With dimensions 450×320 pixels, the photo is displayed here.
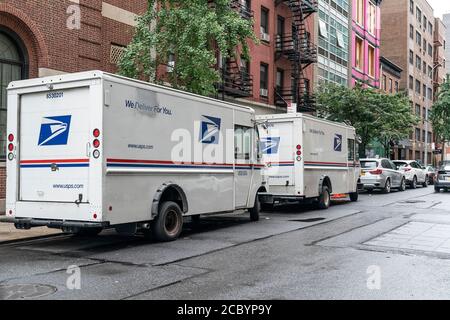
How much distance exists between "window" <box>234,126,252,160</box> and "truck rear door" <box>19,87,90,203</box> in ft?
15.7

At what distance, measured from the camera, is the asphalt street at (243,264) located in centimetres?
608

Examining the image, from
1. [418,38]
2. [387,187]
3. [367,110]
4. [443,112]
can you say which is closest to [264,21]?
[367,110]

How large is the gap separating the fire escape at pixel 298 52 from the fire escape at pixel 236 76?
4.50m

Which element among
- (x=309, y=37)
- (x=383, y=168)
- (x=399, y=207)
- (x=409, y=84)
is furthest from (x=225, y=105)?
(x=409, y=84)

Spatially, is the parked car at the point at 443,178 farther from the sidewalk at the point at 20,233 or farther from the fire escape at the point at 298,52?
the sidewalk at the point at 20,233

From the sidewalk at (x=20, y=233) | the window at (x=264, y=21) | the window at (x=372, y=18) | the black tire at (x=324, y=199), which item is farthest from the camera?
the window at (x=372, y=18)

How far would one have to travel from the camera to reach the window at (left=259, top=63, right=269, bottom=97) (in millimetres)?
29984

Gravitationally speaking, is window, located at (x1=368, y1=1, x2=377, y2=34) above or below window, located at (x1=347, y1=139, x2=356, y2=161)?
above

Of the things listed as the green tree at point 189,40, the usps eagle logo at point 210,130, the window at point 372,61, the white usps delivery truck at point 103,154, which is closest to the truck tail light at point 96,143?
the white usps delivery truck at point 103,154

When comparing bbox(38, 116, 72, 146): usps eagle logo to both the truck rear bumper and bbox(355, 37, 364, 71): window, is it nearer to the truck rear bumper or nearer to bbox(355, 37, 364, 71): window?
the truck rear bumper

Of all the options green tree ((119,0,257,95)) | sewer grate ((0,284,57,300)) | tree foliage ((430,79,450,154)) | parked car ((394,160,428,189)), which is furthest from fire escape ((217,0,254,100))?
tree foliage ((430,79,450,154))

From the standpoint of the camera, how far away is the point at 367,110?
3081 centimetres

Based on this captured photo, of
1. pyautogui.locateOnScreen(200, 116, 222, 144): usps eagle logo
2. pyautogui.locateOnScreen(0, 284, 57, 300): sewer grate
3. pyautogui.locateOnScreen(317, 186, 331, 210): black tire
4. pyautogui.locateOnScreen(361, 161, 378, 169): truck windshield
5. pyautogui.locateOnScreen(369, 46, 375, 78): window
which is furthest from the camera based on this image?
pyautogui.locateOnScreen(369, 46, 375, 78): window

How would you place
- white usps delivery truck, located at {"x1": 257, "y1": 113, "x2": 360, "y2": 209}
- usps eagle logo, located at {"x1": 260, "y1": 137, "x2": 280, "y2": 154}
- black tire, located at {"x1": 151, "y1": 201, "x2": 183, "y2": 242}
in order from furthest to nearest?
1. usps eagle logo, located at {"x1": 260, "y1": 137, "x2": 280, "y2": 154}
2. white usps delivery truck, located at {"x1": 257, "y1": 113, "x2": 360, "y2": 209}
3. black tire, located at {"x1": 151, "y1": 201, "x2": 183, "y2": 242}
